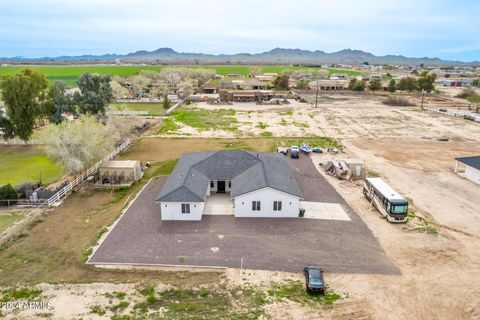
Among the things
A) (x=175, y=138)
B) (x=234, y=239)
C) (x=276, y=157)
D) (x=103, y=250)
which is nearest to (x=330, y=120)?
(x=175, y=138)

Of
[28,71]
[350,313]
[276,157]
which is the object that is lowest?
[350,313]

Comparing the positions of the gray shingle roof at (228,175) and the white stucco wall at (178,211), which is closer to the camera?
the white stucco wall at (178,211)

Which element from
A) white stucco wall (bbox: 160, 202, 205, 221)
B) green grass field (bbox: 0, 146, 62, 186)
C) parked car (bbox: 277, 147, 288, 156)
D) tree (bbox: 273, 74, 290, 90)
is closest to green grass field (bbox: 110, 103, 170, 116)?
green grass field (bbox: 0, 146, 62, 186)

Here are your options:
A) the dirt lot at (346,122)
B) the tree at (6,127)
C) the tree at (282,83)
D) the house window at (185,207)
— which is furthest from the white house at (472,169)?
the tree at (282,83)

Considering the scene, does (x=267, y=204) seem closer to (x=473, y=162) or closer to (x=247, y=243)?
(x=247, y=243)

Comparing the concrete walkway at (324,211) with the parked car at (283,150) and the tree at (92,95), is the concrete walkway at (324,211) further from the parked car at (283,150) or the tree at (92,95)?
the tree at (92,95)

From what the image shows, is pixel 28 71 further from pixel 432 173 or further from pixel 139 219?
pixel 432 173
